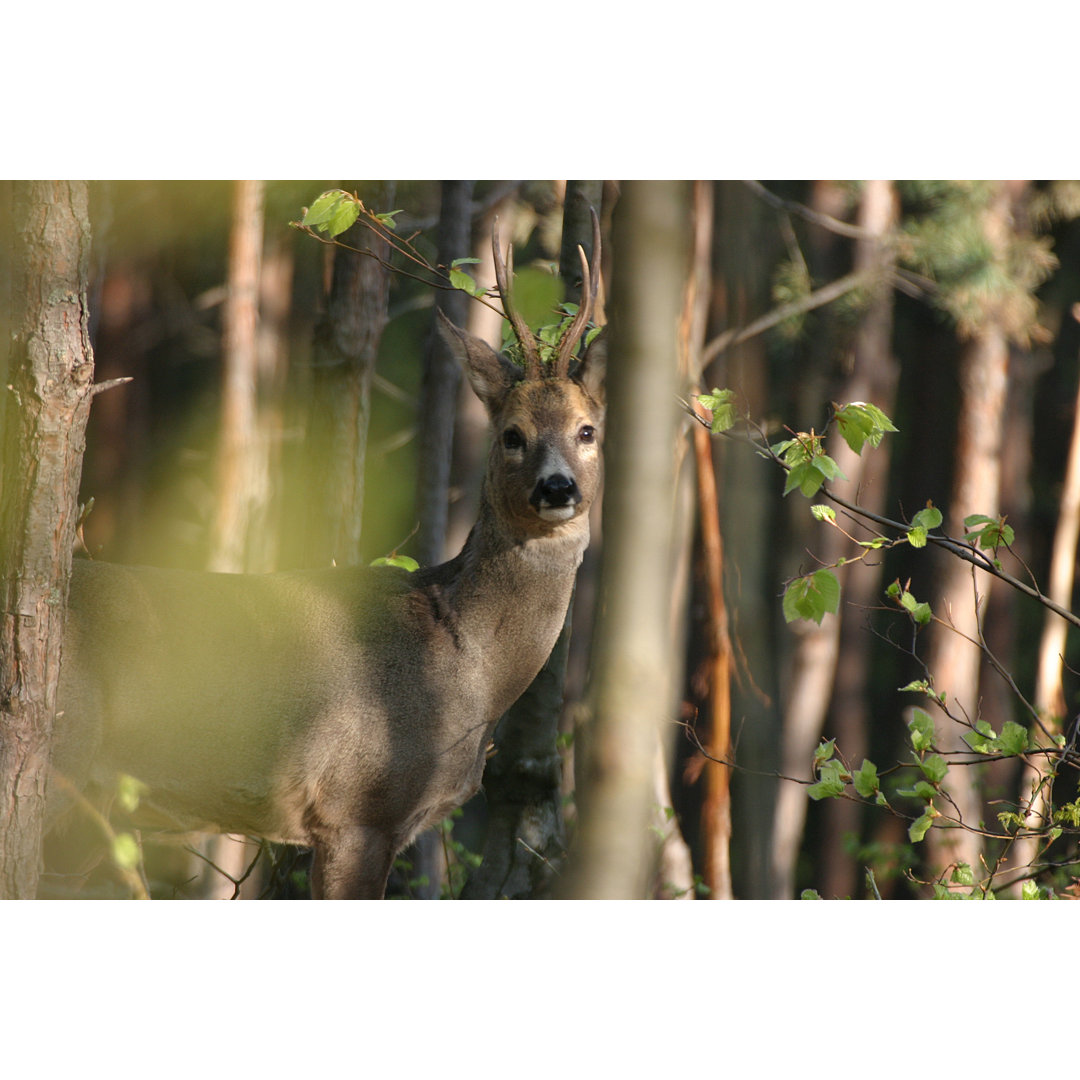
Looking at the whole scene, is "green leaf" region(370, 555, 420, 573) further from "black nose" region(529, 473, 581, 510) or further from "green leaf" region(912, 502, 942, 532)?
"green leaf" region(912, 502, 942, 532)

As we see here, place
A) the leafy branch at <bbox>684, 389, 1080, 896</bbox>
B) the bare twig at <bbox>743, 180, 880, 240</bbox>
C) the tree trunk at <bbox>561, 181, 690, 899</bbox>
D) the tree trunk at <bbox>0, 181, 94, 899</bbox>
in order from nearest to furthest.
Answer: the tree trunk at <bbox>561, 181, 690, 899</bbox> → the tree trunk at <bbox>0, 181, 94, 899</bbox> → the leafy branch at <bbox>684, 389, 1080, 896</bbox> → the bare twig at <bbox>743, 180, 880, 240</bbox>

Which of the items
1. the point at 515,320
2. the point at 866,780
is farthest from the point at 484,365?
the point at 866,780

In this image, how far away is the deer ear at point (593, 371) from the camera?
142 inches

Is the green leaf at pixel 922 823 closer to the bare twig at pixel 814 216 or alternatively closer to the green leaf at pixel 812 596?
the green leaf at pixel 812 596

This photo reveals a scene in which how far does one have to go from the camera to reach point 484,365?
144 inches

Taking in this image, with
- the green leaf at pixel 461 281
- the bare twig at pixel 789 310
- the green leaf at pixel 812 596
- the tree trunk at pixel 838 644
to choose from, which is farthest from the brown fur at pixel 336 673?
the tree trunk at pixel 838 644

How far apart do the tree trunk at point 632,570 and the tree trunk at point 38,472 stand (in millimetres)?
1444

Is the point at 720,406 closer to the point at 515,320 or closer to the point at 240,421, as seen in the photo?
the point at 515,320

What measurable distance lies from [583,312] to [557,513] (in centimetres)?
60

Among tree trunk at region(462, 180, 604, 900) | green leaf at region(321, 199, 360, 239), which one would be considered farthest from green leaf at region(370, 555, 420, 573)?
green leaf at region(321, 199, 360, 239)

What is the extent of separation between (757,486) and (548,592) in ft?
6.68

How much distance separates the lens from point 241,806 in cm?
338

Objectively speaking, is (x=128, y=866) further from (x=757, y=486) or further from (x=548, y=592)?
(x=757, y=486)

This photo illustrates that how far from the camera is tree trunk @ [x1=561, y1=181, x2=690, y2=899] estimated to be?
1.89 metres
